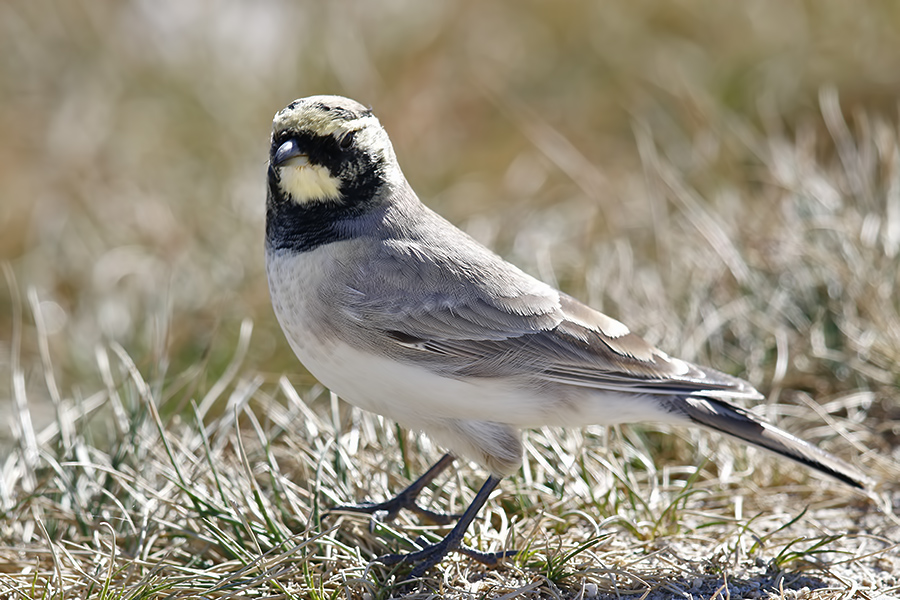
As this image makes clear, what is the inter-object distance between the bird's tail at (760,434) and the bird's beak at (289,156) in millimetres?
1715

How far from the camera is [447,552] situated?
3.61 m

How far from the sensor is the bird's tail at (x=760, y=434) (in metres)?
3.67

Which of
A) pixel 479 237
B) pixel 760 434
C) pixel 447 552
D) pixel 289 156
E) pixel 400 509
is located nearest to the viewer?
pixel 289 156

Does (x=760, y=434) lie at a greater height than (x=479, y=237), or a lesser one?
lesser

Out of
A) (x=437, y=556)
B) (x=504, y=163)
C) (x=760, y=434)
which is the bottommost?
(x=437, y=556)

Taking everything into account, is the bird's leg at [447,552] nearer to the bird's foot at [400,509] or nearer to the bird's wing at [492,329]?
the bird's foot at [400,509]

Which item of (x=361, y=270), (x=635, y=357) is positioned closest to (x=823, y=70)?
(x=635, y=357)

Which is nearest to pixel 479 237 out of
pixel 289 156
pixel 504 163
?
pixel 504 163

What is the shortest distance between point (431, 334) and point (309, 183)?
0.72 meters

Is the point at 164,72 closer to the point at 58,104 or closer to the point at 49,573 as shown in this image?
the point at 58,104

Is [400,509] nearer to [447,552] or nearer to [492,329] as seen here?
[447,552]

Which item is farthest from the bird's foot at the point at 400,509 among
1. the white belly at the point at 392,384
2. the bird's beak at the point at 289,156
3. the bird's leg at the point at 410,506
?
the bird's beak at the point at 289,156

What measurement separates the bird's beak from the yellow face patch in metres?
0.03

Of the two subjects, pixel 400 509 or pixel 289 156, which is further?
pixel 400 509
